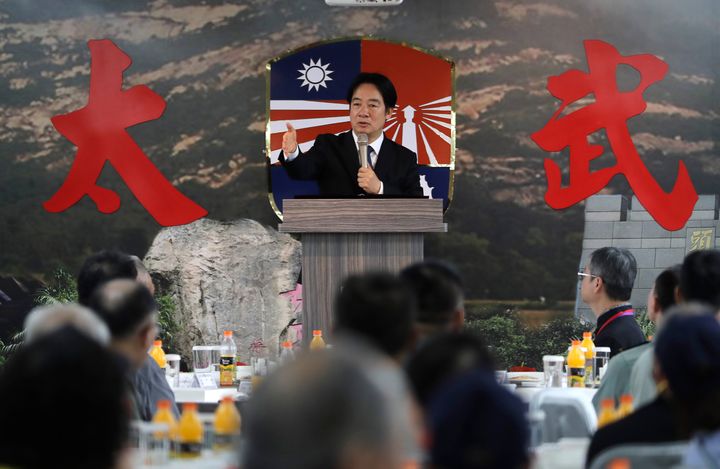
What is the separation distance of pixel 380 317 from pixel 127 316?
2.78 ft

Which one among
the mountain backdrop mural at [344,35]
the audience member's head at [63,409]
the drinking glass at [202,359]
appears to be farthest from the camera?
the mountain backdrop mural at [344,35]

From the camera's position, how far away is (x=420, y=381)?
6.41ft

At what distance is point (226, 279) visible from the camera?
759cm

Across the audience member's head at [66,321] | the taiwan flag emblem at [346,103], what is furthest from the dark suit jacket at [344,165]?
the audience member's head at [66,321]

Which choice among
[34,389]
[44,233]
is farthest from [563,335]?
[34,389]

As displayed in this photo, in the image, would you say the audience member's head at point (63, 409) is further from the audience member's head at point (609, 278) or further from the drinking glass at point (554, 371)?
the audience member's head at point (609, 278)

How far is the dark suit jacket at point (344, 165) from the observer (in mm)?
6562

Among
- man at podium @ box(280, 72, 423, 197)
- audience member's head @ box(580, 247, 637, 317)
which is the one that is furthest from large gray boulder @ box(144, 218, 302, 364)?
audience member's head @ box(580, 247, 637, 317)

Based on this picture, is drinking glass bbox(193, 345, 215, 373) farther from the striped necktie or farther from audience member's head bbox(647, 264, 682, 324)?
audience member's head bbox(647, 264, 682, 324)

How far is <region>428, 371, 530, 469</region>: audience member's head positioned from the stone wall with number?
6325 mm

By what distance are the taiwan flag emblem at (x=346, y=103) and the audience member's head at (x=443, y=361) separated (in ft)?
17.2

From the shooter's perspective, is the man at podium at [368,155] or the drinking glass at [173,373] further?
the man at podium at [368,155]

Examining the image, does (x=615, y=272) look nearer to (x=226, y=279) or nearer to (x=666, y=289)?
(x=666, y=289)

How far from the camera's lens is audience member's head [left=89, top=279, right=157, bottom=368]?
9.30 ft
